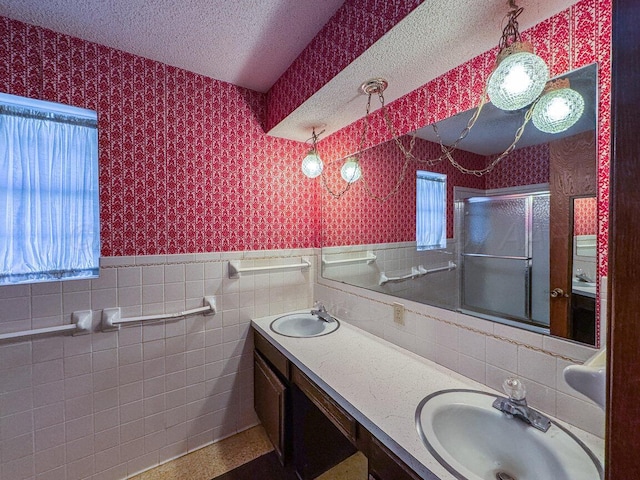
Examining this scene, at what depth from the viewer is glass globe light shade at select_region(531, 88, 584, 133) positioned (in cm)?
92

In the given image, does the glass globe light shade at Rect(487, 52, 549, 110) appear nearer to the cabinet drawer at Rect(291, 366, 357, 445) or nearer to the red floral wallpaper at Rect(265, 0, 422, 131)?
the red floral wallpaper at Rect(265, 0, 422, 131)

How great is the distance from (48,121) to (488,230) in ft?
7.40

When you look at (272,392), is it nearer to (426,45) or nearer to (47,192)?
(47,192)

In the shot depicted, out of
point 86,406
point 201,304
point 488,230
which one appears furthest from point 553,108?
point 86,406

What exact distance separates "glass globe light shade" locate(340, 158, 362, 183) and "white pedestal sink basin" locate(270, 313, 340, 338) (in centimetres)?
99

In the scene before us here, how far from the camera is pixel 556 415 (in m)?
0.96

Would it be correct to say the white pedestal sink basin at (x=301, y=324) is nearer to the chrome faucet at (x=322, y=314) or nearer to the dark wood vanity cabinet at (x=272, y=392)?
the chrome faucet at (x=322, y=314)

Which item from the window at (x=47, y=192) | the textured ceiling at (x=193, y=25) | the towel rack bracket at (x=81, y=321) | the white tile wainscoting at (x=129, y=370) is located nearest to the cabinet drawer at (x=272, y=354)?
the white tile wainscoting at (x=129, y=370)

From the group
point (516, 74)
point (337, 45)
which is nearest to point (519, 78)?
point (516, 74)

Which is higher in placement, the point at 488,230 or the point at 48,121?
the point at 48,121

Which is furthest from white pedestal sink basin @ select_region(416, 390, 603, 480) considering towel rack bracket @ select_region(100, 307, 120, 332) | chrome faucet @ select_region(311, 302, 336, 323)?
towel rack bracket @ select_region(100, 307, 120, 332)

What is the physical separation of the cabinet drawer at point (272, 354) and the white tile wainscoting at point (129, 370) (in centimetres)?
12

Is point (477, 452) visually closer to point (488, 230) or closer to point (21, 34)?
point (488, 230)

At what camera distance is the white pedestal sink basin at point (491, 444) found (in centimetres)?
78
